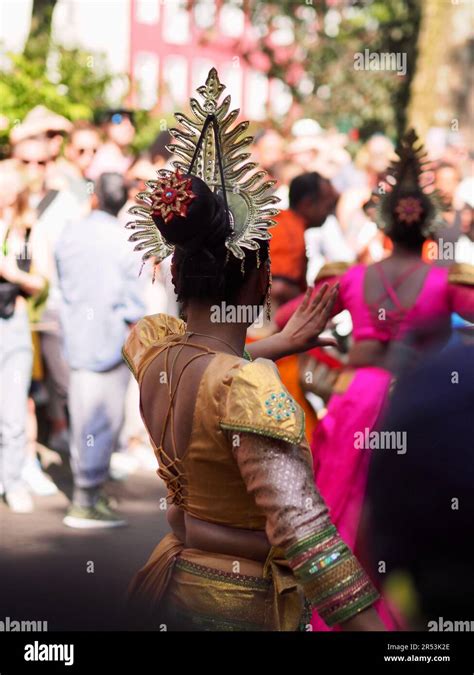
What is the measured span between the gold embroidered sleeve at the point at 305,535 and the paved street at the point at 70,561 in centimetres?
251

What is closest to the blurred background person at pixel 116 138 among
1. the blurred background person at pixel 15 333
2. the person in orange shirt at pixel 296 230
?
the blurred background person at pixel 15 333

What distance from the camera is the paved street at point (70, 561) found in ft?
17.6

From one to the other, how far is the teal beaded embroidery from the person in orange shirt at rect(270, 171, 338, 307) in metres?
3.64

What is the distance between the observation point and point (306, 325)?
3.13 m

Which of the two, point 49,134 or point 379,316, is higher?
point 49,134

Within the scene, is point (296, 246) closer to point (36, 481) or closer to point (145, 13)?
point (36, 481)

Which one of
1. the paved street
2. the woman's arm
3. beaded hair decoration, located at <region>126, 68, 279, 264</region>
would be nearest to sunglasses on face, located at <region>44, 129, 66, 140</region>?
the paved street

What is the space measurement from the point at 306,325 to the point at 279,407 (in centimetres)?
73

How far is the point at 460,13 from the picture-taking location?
1755 centimetres

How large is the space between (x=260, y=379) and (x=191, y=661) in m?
1.30

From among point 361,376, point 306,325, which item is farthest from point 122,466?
point 306,325

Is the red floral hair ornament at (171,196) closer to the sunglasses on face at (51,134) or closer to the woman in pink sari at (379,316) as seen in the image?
the woman in pink sari at (379,316)

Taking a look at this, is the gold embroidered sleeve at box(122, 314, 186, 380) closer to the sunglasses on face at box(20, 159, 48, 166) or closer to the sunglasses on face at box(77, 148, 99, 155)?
the sunglasses on face at box(20, 159, 48, 166)

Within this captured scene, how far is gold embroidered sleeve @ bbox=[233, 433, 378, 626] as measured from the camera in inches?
94.2
